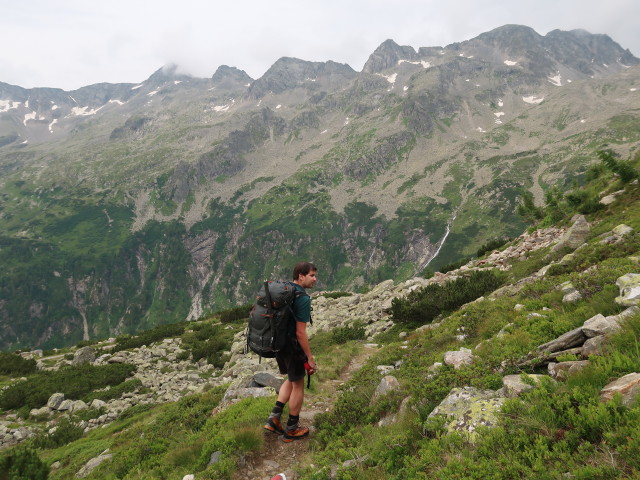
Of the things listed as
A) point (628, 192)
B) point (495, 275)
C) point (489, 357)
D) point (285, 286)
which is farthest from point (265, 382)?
point (628, 192)

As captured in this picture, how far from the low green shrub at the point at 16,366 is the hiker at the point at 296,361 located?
30.5m

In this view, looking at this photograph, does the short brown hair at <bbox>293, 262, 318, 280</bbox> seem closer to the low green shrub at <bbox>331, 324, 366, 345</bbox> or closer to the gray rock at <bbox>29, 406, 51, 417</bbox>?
the low green shrub at <bbox>331, 324, 366, 345</bbox>

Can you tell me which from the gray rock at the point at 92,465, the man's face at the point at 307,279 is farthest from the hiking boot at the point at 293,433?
the gray rock at the point at 92,465

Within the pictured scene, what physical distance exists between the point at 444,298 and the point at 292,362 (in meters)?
12.7

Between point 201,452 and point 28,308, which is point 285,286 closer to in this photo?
point 201,452

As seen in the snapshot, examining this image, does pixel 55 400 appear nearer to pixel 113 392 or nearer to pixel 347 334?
pixel 113 392

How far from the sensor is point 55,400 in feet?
64.4

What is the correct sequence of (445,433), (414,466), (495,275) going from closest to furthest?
(414,466)
(445,433)
(495,275)

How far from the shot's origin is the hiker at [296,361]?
7.62 meters

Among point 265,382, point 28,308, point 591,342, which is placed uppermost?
point 591,342

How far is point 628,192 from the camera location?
846 inches

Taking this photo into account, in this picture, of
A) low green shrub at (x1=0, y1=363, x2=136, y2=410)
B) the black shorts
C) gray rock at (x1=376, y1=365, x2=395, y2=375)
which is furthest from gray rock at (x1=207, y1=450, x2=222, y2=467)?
low green shrub at (x1=0, y1=363, x2=136, y2=410)

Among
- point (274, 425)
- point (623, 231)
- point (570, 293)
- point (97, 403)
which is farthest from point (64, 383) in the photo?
point (623, 231)

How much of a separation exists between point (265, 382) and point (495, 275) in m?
14.8
